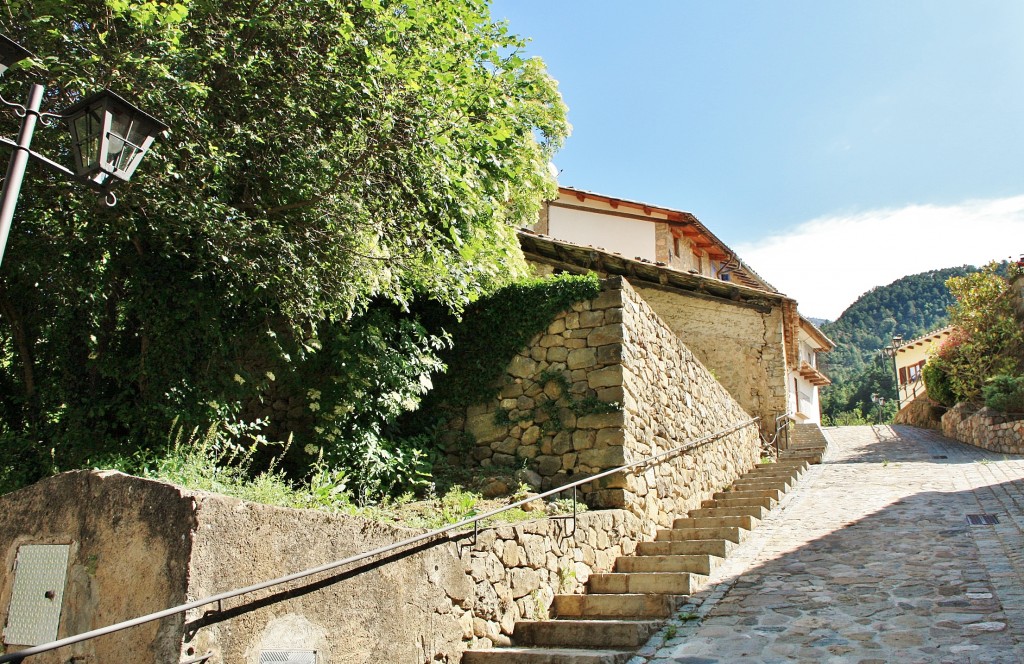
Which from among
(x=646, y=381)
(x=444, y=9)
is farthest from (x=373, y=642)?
(x=444, y=9)

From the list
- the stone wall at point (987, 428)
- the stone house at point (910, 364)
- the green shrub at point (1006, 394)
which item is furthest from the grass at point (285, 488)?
the stone house at point (910, 364)

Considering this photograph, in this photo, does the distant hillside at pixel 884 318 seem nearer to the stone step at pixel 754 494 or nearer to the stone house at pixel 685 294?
the stone house at pixel 685 294

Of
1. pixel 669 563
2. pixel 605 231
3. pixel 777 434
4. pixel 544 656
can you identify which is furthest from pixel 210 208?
pixel 605 231

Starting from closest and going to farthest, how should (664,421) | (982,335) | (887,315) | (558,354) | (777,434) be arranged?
(558,354)
(664,421)
(777,434)
(982,335)
(887,315)

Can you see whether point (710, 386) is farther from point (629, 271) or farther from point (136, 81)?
point (136, 81)

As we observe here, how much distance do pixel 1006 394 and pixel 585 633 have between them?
17.1 m

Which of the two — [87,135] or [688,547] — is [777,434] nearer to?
[688,547]

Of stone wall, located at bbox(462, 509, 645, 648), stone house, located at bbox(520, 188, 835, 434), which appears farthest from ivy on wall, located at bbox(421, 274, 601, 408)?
stone house, located at bbox(520, 188, 835, 434)

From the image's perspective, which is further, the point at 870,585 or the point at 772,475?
the point at 772,475

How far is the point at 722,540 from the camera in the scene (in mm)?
8391

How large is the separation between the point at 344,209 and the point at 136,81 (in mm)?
1909

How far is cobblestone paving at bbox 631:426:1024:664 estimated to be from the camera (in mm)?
5363

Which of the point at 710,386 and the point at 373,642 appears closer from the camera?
the point at 373,642

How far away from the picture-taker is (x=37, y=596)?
13.5 feet
